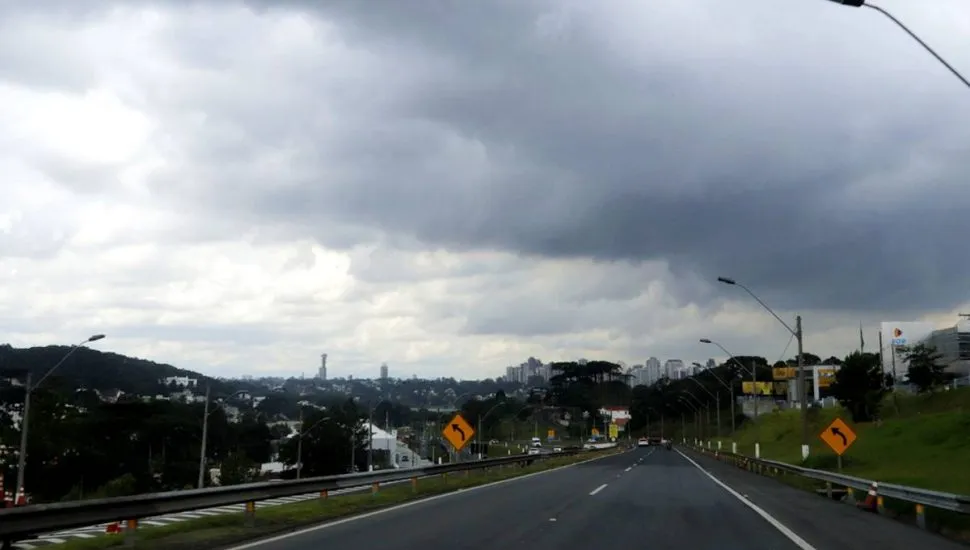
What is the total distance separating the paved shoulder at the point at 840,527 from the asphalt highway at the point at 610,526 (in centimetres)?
2

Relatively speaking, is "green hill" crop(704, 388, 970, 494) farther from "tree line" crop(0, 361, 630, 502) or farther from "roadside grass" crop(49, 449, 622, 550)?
"tree line" crop(0, 361, 630, 502)

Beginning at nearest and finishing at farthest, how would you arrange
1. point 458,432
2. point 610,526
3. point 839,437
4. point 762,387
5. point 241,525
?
point 241,525 → point 610,526 → point 839,437 → point 458,432 → point 762,387

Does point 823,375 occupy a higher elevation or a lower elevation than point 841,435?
higher

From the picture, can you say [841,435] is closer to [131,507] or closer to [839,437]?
[839,437]

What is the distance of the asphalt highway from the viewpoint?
596 inches

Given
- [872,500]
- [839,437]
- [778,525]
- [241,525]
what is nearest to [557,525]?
[778,525]

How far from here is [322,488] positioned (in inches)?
875

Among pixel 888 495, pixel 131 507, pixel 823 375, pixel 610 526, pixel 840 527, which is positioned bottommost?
pixel 840 527

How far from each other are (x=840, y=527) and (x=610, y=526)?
499 cm

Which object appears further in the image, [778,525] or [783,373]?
[783,373]

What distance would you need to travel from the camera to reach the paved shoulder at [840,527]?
16.2m

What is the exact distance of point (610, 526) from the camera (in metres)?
18.0

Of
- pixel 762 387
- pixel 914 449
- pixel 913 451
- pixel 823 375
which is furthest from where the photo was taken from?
pixel 762 387

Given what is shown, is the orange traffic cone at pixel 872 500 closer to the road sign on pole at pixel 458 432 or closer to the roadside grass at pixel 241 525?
the roadside grass at pixel 241 525
